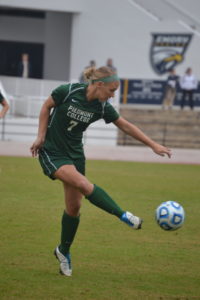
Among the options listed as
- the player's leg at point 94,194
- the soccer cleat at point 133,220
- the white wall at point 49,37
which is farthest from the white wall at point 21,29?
the soccer cleat at point 133,220

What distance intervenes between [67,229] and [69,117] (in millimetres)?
1156

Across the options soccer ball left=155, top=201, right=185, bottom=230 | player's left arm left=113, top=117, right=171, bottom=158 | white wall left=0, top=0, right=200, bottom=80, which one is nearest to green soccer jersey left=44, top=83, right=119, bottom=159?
player's left arm left=113, top=117, right=171, bottom=158

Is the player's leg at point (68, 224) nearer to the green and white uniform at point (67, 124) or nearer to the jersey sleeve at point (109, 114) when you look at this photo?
the green and white uniform at point (67, 124)

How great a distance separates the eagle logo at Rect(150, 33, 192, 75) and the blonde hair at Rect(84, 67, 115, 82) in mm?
27690

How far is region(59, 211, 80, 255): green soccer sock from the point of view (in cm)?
822

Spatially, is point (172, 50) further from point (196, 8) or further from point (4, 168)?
point (4, 168)

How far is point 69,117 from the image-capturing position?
8008mm

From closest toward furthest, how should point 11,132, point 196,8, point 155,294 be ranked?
1. point 155,294
2. point 11,132
3. point 196,8

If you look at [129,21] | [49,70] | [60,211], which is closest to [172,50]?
[129,21]

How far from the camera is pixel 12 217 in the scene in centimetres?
1163

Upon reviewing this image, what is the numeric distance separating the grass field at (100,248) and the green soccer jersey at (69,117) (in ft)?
4.20

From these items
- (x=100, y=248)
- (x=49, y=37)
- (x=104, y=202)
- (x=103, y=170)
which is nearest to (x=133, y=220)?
(x=104, y=202)

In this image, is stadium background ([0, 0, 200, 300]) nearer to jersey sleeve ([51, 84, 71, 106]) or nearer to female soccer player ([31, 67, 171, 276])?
female soccer player ([31, 67, 171, 276])

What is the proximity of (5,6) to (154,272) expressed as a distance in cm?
2752
